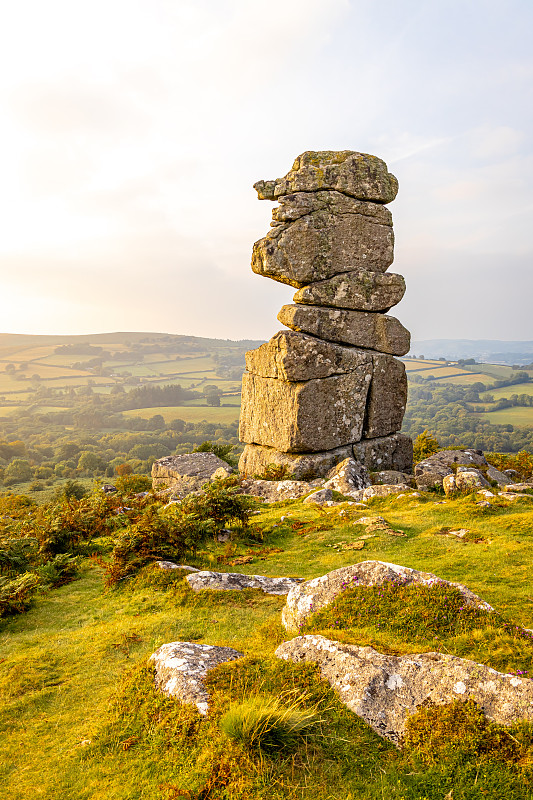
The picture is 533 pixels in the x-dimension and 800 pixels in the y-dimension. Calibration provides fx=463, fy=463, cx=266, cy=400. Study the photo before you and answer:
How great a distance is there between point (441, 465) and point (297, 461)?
6.72m

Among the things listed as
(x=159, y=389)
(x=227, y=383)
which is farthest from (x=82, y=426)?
(x=227, y=383)

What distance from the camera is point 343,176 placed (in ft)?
78.9

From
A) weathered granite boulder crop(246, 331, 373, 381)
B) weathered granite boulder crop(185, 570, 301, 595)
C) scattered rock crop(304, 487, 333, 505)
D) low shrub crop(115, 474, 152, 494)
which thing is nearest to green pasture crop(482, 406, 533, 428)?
weathered granite boulder crop(246, 331, 373, 381)

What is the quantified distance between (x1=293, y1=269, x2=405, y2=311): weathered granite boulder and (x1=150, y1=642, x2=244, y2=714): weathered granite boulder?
1961cm

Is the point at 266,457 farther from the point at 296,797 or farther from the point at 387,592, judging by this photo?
the point at 296,797

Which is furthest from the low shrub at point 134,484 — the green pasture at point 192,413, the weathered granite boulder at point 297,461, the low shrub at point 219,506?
the green pasture at point 192,413

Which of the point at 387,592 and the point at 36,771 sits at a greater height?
the point at 387,592

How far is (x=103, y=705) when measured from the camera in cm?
584

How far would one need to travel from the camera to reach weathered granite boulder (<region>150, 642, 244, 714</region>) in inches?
199

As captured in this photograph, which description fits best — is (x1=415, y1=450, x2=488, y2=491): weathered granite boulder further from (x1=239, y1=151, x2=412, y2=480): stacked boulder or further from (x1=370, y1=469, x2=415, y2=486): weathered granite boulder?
(x1=239, y1=151, x2=412, y2=480): stacked boulder

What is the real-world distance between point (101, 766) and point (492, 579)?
24.0ft

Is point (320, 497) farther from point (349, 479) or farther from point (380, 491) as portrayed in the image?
point (380, 491)

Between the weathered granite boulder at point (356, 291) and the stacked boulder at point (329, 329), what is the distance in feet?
0.17

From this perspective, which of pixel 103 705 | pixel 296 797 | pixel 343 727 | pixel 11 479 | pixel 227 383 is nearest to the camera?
pixel 296 797
